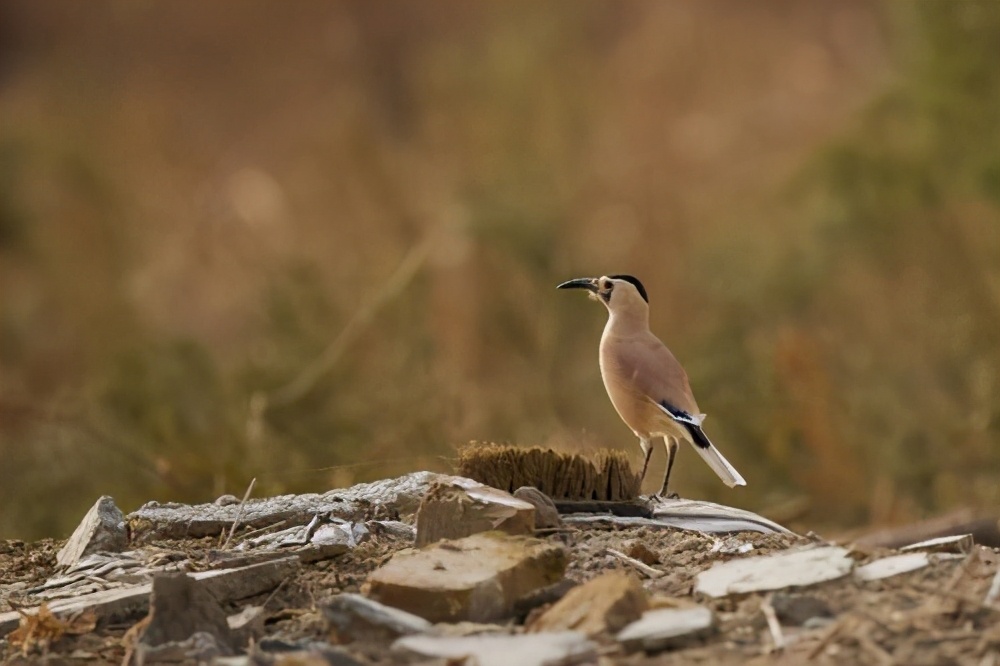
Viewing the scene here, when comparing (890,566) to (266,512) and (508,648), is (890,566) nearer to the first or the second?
(508,648)

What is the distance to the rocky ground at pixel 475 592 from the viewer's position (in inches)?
40.1

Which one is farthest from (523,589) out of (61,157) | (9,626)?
(61,157)

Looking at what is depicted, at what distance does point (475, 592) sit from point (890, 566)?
379 millimetres

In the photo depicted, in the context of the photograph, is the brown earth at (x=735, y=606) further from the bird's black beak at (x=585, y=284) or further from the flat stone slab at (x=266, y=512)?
the bird's black beak at (x=585, y=284)

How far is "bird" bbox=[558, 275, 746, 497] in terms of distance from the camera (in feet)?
5.37

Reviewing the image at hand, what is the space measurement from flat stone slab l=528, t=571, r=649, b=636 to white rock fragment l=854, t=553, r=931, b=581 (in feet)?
0.72

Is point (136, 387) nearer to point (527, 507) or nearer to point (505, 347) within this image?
point (505, 347)

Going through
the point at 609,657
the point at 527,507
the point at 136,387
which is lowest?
the point at 609,657

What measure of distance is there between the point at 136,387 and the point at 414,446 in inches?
Result: 32.3

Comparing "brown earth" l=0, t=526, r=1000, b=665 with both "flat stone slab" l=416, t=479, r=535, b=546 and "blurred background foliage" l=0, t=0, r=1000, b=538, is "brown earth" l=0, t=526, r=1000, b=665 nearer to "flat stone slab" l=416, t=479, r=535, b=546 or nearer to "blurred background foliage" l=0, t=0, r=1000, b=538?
"flat stone slab" l=416, t=479, r=535, b=546

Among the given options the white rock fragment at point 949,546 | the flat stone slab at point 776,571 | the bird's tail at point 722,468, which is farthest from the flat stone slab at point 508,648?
the bird's tail at point 722,468

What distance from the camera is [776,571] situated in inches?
46.9

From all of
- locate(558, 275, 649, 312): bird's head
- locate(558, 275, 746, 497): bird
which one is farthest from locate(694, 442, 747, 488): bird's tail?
locate(558, 275, 649, 312): bird's head

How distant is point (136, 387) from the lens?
3.37 meters
